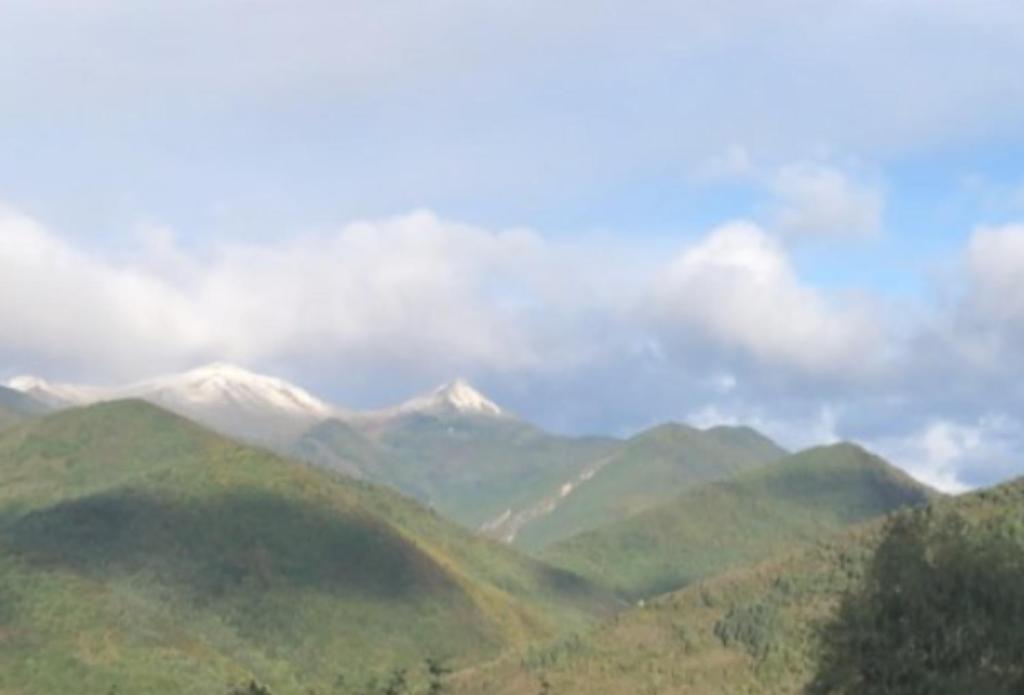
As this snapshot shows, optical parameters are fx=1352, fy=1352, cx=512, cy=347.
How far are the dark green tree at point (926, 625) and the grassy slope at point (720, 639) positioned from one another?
72.0 metres

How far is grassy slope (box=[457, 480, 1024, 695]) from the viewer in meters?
148

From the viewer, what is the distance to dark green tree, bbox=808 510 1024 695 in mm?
64875

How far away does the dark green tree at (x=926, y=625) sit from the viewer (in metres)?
64.9

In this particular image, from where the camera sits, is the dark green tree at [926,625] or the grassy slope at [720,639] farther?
the grassy slope at [720,639]

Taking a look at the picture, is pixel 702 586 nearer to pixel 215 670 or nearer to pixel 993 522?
pixel 993 522

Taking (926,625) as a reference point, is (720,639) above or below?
below

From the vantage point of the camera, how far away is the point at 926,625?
66438mm

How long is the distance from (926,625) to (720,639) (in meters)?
94.2

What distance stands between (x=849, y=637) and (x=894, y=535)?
6357mm

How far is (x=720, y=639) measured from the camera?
519 feet

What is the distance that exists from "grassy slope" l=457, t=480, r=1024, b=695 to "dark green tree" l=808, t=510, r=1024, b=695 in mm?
72003

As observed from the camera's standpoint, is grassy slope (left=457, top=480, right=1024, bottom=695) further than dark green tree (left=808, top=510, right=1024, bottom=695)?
Yes

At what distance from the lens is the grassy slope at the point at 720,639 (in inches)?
5822

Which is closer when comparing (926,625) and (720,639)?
(926,625)
